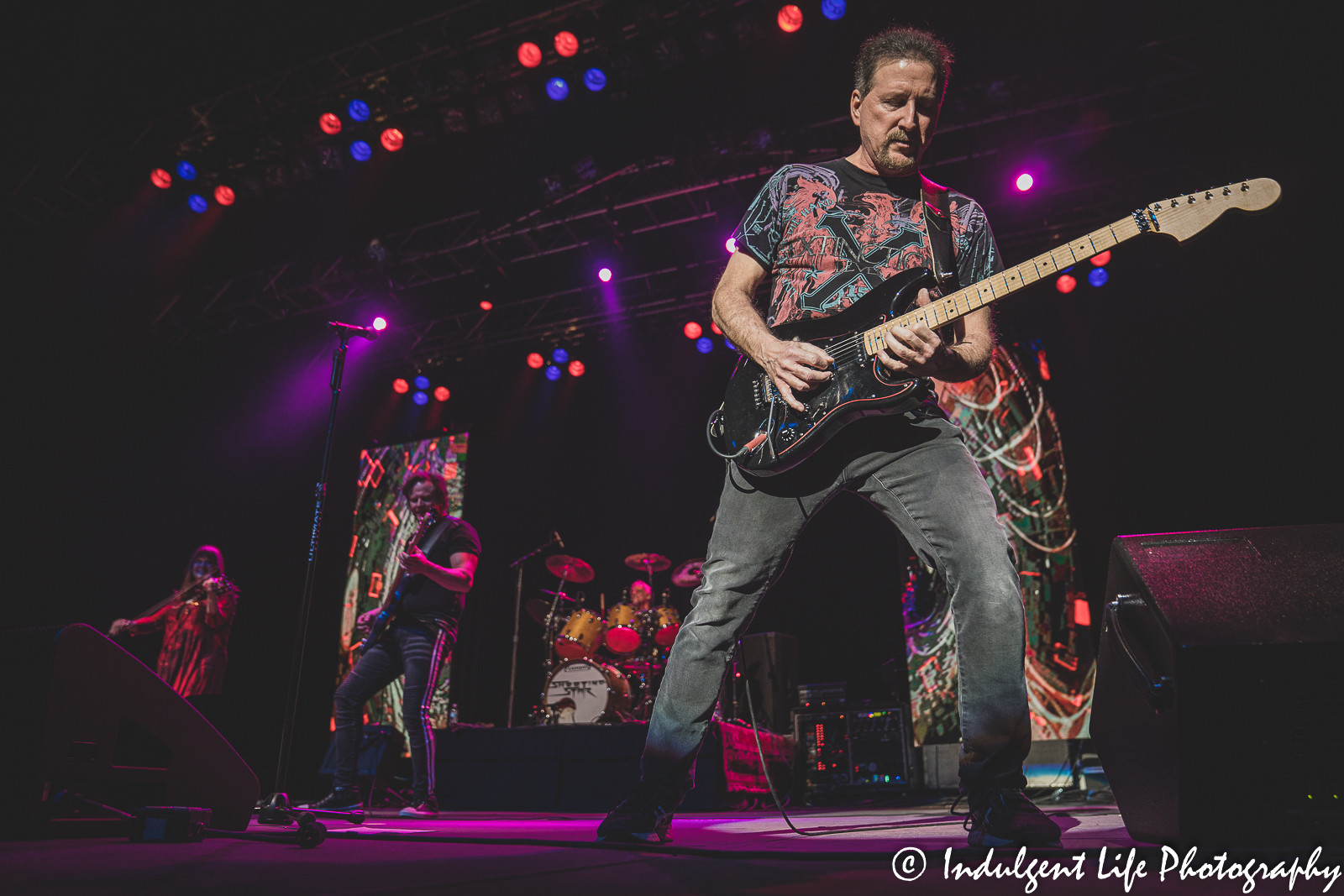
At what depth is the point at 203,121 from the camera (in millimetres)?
7398

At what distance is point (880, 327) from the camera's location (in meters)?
2.15

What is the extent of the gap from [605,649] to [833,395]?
743cm

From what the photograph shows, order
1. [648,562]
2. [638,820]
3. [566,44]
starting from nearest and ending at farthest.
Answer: [638,820], [566,44], [648,562]

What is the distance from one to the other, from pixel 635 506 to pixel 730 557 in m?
7.99

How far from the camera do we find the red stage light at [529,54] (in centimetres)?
660

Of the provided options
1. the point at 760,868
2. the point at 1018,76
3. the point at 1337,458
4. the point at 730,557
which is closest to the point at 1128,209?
the point at 1018,76

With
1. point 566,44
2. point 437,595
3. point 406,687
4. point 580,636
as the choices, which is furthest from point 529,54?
point 580,636

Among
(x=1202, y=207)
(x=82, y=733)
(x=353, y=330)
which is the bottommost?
(x=82, y=733)

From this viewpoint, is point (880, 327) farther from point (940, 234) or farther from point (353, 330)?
point (353, 330)

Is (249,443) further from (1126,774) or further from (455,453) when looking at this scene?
(1126,774)

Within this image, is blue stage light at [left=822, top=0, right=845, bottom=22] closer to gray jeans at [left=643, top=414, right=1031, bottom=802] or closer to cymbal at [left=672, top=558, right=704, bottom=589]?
cymbal at [left=672, top=558, right=704, bottom=589]

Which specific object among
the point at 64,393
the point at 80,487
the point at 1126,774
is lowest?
the point at 1126,774

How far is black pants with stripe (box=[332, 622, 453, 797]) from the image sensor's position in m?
5.03

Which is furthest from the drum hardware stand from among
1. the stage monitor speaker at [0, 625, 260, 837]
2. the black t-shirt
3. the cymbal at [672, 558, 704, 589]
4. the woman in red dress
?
the stage monitor speaker at [0, 625, 260, 837]
